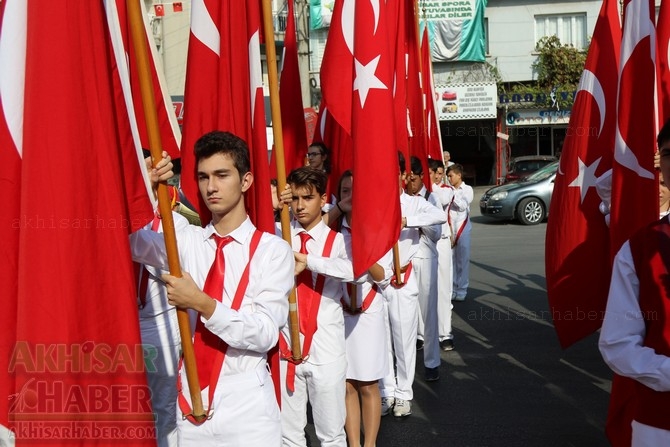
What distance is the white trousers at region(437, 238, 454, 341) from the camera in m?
9.40

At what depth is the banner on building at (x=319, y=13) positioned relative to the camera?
34.3 m

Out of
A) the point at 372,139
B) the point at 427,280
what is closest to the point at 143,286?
the point at 372,139

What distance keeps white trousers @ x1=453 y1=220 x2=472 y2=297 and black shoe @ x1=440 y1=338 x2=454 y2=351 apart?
2.87m

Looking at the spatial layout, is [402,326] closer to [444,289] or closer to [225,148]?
[444,289]

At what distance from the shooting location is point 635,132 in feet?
15.6

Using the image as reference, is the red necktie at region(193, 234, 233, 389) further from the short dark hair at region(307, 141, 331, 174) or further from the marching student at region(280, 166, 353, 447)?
the short dark hair at region(307, 141, 331, 174)

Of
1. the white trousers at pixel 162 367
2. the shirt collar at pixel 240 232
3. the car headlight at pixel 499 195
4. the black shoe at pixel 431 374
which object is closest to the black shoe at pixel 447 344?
the black shoe at pixel 431 374

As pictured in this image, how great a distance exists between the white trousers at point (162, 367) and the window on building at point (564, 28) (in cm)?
3122

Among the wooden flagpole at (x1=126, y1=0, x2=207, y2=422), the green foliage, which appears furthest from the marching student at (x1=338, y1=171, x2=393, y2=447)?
the green foliage

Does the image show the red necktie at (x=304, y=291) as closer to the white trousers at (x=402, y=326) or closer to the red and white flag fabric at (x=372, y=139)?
the red and white flag fabric at (x=372, y=139)

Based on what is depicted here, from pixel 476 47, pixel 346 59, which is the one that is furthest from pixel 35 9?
pixel 476 47

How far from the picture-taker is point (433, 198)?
30.8 feet

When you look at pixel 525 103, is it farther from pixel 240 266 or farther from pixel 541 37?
pixel 240 266

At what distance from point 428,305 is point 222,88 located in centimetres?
413
